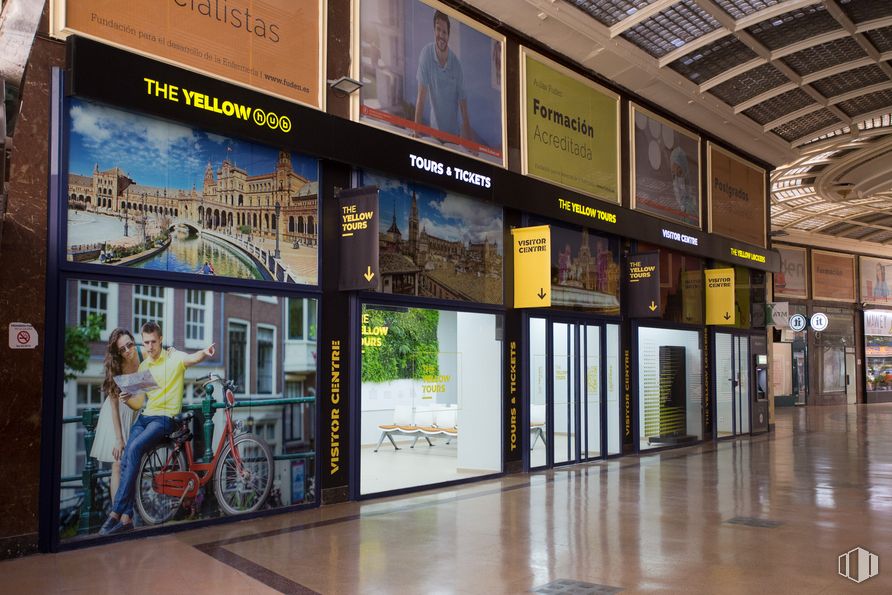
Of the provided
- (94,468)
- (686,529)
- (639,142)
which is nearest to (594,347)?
(639,142)

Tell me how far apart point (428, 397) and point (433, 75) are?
443cm

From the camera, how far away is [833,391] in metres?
37.4

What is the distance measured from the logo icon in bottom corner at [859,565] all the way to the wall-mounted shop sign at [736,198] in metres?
12.5

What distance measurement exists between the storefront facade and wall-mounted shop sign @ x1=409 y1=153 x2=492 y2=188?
0.15ft

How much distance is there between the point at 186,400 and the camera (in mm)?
8266

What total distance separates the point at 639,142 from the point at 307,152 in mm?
8855

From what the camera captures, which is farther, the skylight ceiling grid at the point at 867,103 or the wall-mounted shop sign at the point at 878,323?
the wall-mounted shop sign at the point at 878,323

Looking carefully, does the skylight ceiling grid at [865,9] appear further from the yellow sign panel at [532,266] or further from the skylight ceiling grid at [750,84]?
the yellow sign panel at [532,266]

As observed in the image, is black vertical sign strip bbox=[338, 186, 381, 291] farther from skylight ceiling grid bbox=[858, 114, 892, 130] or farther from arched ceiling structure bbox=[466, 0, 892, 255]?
skylight ceiling grid bbox=[858, 114, 892, 130]

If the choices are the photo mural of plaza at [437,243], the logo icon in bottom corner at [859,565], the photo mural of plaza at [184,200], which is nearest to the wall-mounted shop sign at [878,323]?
the photo mural of plaza at [437,243]

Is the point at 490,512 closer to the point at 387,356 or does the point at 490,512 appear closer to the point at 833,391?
the point at 387,356

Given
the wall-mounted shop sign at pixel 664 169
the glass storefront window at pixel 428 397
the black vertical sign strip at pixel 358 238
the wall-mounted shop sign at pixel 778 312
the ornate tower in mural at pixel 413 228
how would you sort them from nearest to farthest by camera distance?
the black vertical sign strip at pixel 358 238 < the glass storefront window at pixel 428 397 < the ornate tower in mural at pixel 413 228 < the wall-mounted shop sign at pixel 664 169 < the wall-mounted shop sign at pixel 778 312

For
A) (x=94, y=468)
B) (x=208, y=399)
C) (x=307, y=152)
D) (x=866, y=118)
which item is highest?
(x=866, y=118)

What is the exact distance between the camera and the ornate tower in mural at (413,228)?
11.0 meters
